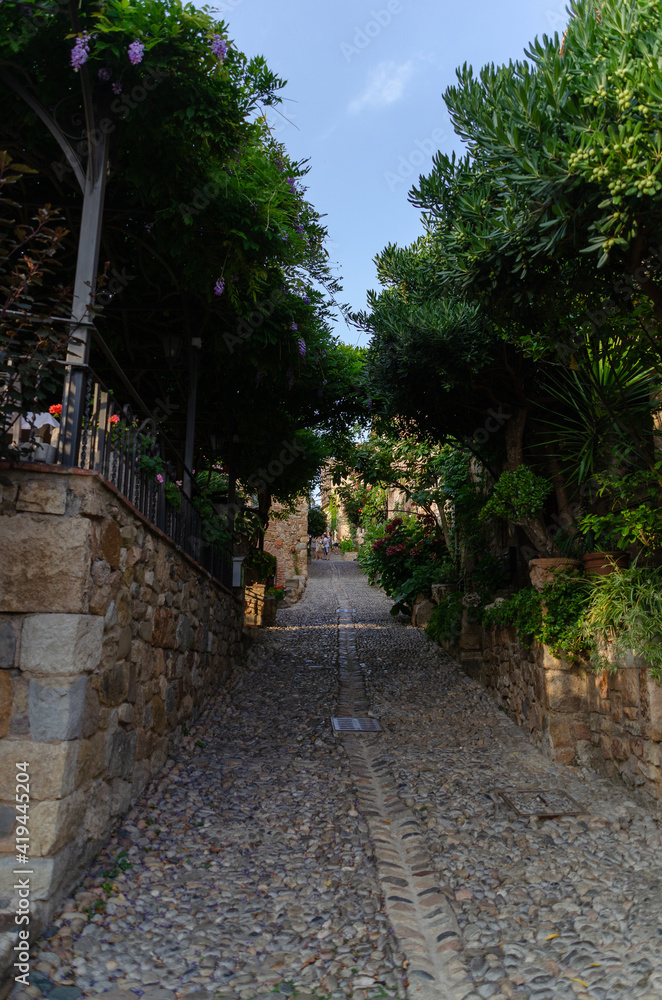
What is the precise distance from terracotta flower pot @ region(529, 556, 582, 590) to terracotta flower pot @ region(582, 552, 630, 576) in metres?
0.35

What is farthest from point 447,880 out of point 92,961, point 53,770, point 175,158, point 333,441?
point 333,441

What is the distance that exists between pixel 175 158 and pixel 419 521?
9.28 meters

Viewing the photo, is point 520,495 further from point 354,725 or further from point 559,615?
point 354,725

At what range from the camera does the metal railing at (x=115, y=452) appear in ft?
9.67

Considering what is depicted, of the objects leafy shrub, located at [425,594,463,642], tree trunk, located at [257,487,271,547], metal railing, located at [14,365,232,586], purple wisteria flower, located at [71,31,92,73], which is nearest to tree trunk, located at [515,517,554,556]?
leafy shrub, located at [425,594,463,642]

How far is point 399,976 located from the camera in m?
2.52

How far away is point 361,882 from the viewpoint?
10.6ft

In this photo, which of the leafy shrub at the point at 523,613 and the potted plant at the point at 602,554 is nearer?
the potted plant at the point at 602,554

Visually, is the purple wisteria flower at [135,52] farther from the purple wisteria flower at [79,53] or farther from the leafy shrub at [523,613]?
the leafy shrub at [523,613]

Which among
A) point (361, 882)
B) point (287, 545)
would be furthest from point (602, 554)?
point (287, 545)

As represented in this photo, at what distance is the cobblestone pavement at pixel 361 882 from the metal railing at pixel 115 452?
5.45ft

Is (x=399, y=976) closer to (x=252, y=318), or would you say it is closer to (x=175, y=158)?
(x=175, y=158)

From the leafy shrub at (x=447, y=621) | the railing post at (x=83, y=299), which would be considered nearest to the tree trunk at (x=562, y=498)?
the leafy shrub at (x=447, y=621)

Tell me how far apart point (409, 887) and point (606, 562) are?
102 inches
